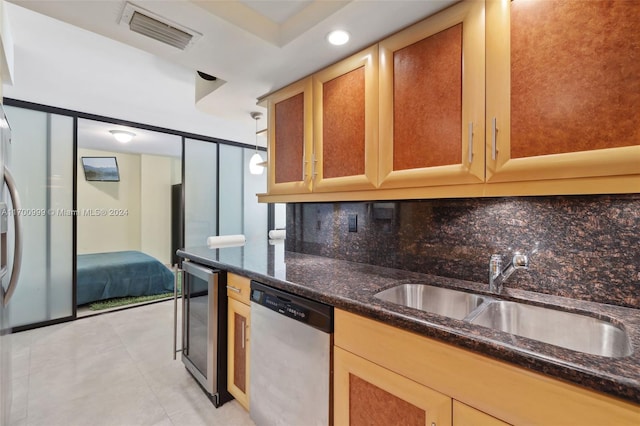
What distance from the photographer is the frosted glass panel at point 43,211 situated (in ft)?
9.93

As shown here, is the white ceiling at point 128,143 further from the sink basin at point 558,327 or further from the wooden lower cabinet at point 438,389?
the sink basin at point 558,327

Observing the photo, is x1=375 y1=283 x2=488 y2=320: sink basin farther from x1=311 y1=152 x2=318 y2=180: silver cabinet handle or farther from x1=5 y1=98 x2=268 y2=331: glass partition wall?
x1=5 y1=98 x2=268 y2=331: glass partition wall

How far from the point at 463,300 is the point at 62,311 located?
13.4ft

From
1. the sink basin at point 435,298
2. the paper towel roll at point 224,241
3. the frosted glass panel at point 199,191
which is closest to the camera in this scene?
the sink basin at point 435,298

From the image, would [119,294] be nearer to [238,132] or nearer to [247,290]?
[238,132]

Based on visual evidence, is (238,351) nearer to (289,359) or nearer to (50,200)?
(289,359)

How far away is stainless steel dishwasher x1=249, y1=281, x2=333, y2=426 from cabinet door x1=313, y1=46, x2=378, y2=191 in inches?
28.4

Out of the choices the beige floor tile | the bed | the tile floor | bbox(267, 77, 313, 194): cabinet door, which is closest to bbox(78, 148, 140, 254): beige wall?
the bed

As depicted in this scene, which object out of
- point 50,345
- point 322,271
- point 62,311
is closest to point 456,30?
point 322,271

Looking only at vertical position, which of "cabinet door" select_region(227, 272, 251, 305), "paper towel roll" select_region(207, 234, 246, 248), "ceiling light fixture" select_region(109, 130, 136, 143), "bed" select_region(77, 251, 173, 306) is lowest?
"bed" select_region(77, 251, 173, 306)

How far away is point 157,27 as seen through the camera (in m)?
1.50


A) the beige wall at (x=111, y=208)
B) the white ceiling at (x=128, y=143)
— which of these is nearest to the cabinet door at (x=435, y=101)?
the white ceiling at (x=128, y=143)

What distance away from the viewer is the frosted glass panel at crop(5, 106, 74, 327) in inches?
119

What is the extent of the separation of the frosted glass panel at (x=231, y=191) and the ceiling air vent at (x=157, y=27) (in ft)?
10.0
